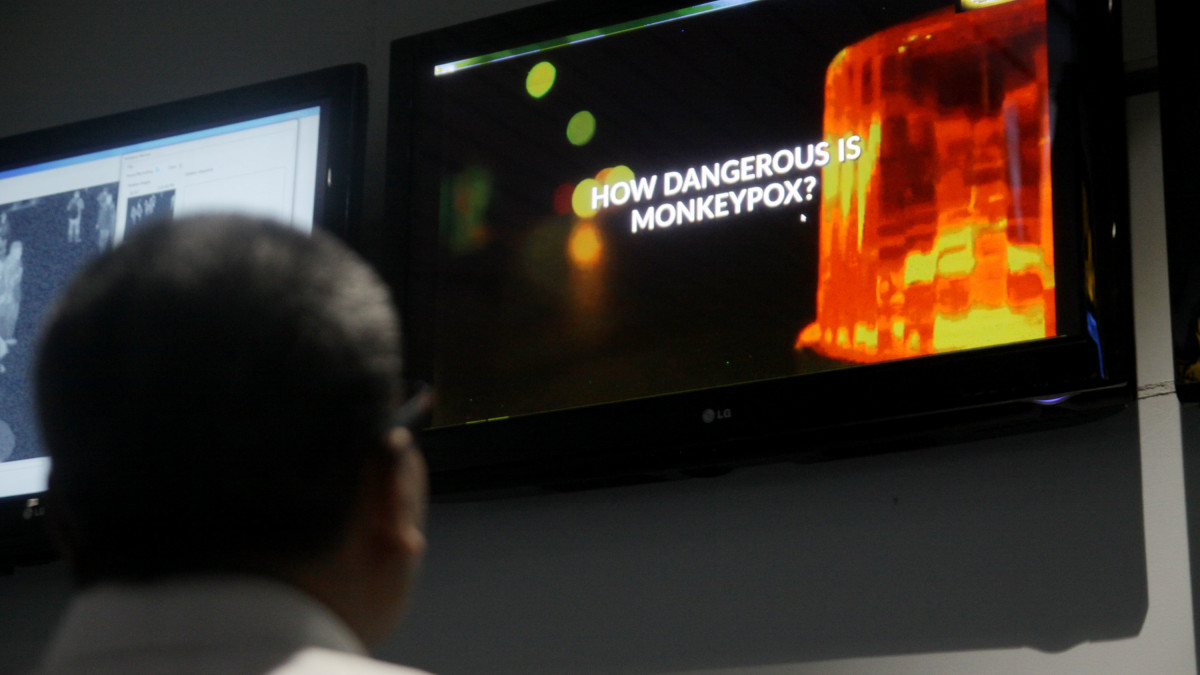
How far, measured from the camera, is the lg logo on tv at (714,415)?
1761 millimetres

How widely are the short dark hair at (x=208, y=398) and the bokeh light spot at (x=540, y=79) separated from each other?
4.44 feet

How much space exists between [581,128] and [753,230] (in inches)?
13.0

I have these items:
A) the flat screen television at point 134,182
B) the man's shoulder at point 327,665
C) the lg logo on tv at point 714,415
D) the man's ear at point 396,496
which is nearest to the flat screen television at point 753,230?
the lg logo on tv at point 714,415

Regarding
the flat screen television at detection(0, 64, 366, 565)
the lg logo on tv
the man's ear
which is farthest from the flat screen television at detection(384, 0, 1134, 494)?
the man's ear

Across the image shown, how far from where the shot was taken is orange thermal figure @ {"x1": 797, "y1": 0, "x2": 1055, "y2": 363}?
1632 mm

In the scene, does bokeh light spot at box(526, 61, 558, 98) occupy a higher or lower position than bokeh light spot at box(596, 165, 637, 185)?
higher

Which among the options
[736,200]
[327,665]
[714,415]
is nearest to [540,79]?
[736,200]

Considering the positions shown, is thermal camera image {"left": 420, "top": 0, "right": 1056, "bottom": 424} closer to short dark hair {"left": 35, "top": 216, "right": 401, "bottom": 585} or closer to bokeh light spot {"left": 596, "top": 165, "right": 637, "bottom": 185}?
bokeh light spot {"left": 596, "top": 165, "right": 637, "bottom": 185}

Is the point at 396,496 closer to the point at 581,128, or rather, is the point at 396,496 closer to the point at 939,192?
the point at 939,192

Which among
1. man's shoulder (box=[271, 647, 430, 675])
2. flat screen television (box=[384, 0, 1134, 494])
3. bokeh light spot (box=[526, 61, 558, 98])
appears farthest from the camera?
bokeh light spot (box=[526, 61, 558, 98])

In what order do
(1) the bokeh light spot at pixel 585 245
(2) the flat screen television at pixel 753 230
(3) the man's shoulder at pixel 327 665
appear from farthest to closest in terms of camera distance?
1. (1) the bokeh light spot at pixel 585 245
2. (2) the flat screen television at pixel 753 230
3. (3) the man's shoulder at pixel 327 665

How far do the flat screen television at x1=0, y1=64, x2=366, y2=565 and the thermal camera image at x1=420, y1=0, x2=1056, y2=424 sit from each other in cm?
17

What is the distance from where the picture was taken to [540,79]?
2.06 m

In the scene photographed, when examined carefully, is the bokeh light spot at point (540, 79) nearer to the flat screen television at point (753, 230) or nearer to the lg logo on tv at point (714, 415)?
the flat screen television at point (753, 230)
